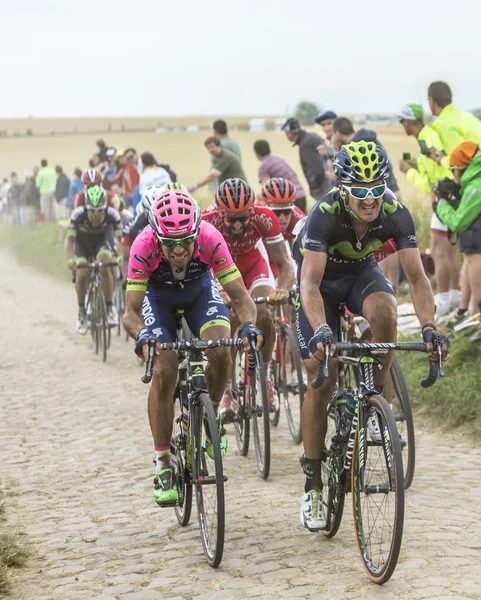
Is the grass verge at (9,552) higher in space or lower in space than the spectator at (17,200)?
lower

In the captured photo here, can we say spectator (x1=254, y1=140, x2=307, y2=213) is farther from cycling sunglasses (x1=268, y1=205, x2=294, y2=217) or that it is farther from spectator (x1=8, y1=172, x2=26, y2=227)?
spectator (x1=8, y1=172, x2=26, y2=227)

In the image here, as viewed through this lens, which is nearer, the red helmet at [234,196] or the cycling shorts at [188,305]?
the cycling shorts at [188,305]

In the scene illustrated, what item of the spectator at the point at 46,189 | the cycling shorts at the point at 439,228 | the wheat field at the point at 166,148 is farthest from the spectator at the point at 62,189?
the cycling shorts at the point at 439,228

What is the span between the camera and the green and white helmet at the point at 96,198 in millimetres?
14367

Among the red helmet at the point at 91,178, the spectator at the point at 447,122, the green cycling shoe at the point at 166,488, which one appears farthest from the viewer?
the red helmet at the point at 91,178

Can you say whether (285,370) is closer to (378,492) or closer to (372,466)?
(372,466)

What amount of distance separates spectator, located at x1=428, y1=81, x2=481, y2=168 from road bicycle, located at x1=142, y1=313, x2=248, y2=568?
16.8 feet

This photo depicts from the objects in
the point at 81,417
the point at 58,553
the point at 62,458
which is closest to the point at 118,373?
the point at 81,417

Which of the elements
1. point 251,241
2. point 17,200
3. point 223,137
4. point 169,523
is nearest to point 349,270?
Answer: point 169,523

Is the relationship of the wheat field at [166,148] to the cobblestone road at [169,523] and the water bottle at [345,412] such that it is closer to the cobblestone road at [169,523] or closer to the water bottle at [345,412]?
the cobblestone road at [169,523]

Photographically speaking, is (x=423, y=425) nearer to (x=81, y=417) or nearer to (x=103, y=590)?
(x=81, y=417)

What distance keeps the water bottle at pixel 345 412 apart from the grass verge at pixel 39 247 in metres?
21.3

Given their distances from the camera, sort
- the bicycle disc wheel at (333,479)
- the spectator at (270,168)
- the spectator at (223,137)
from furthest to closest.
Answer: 1. the spectator at (223,137)
2. the spectator at (270,168)
3. the bicycle disc wheel at (333,479)

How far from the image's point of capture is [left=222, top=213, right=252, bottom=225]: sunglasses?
29.0 feet
